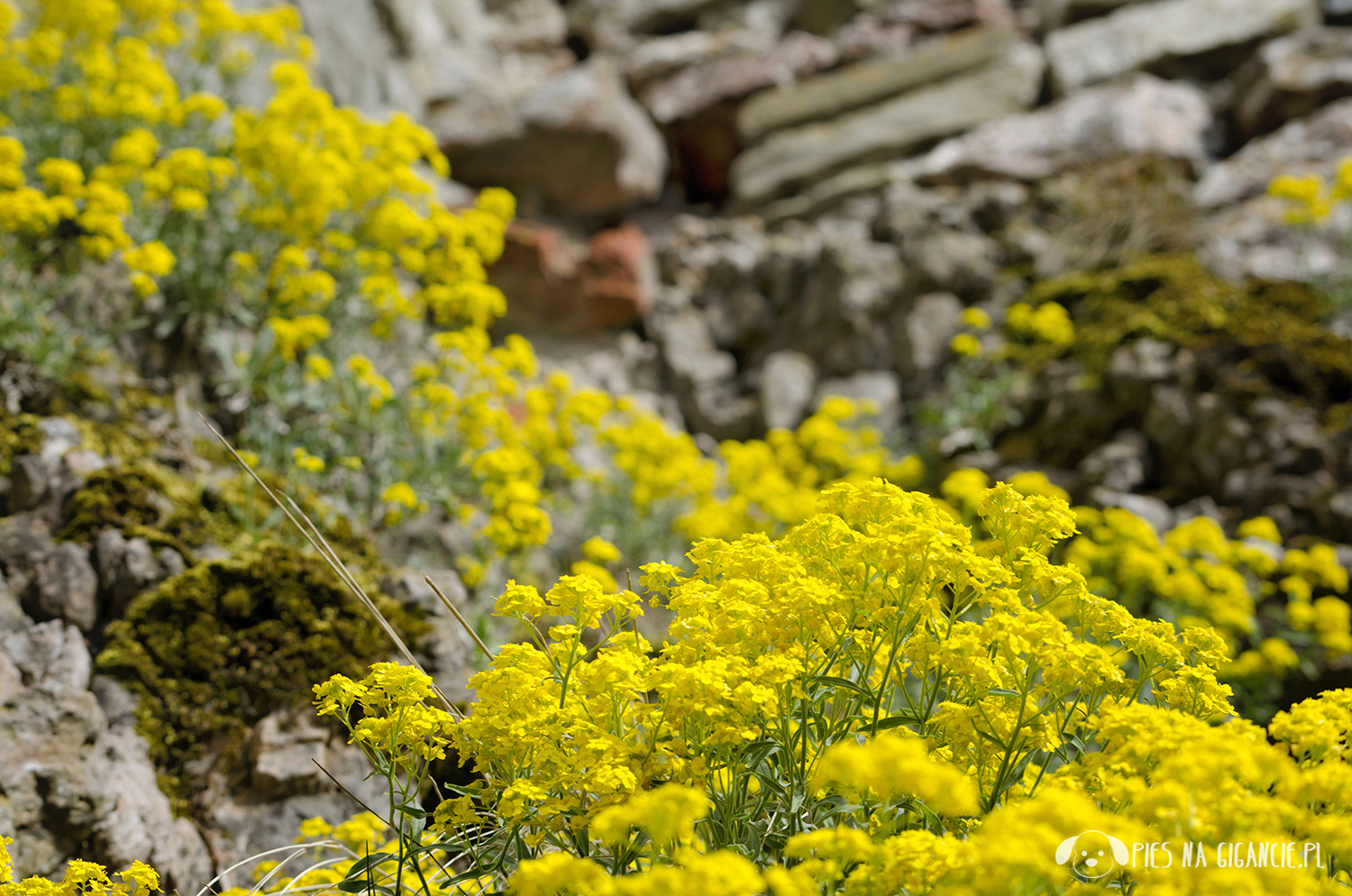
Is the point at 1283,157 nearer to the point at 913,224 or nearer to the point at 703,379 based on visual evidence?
the point at 913,224

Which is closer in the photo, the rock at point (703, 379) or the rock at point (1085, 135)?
the rock at point (703, 379)

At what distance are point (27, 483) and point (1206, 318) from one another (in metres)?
6.55

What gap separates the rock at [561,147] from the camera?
30.1 ft

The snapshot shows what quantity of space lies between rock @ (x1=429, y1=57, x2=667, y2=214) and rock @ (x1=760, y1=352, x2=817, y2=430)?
2.94 m

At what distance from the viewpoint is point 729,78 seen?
1053 centimetres

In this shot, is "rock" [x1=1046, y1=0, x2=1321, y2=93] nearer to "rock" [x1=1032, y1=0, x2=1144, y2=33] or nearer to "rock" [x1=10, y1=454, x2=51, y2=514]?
"rock" [x1=1032, y1=0, x2=1144, y2=33]

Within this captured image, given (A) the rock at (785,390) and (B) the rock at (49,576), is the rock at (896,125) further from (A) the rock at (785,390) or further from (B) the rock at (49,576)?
(B) the rock at (49,576)

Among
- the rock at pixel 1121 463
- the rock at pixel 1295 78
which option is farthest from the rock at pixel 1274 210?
the rock at pixel 1121 463

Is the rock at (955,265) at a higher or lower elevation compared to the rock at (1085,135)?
lower

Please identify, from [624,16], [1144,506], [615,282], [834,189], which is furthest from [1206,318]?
[624,16]

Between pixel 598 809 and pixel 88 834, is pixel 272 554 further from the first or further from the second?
pixel 598 809

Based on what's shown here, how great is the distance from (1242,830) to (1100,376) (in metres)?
5.44

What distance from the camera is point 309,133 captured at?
497 centimetres

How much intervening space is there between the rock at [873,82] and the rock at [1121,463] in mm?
5731
